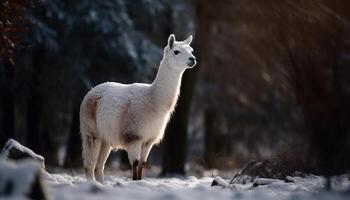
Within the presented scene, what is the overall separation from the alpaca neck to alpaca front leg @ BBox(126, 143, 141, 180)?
2.48 feet

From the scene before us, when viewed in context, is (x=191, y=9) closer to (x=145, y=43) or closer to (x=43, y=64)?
(x=145, y=43)

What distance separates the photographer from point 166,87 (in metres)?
11.1

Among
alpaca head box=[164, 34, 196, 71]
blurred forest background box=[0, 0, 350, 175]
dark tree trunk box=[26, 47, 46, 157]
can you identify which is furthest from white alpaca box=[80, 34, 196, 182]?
dark tree trunk box=[26, 47, 46, 157]

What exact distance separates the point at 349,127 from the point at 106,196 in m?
2.44

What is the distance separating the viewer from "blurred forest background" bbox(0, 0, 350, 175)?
708cm

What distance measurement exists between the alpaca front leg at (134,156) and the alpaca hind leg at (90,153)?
0.76 metres

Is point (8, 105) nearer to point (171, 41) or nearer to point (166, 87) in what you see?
point (171, 41)

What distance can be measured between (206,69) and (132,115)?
43.6 feet

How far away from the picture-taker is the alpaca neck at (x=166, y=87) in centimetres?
1098

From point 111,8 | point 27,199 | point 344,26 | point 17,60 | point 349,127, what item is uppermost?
point 111,8

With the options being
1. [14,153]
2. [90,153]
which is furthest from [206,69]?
[14,153]

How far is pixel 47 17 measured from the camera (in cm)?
1692

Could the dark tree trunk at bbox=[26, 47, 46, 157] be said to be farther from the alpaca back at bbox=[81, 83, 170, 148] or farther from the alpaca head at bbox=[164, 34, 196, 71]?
the alpaca head at bbox=[164, 34, 196, 71]

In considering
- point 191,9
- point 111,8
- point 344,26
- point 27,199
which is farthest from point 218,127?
point 27,199
